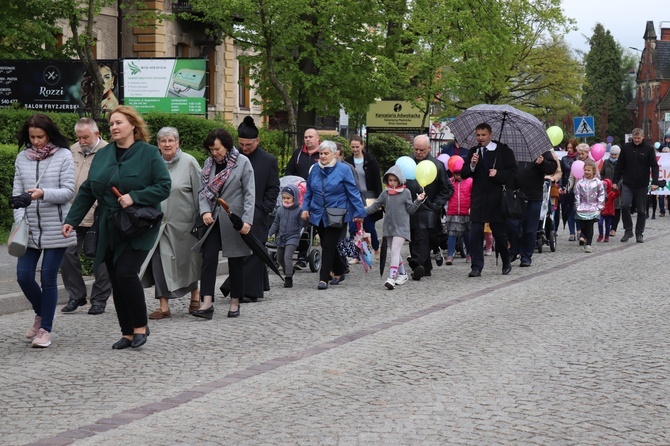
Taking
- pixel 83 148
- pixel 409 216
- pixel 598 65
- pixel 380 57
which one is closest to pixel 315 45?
pixel 380 57

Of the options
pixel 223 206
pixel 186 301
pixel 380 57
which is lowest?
pixel 186 301

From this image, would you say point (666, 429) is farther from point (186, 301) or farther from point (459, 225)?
point (459, 225)

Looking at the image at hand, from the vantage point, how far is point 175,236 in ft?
36.7

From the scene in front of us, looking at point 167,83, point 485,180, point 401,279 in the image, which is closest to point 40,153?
point 401,279

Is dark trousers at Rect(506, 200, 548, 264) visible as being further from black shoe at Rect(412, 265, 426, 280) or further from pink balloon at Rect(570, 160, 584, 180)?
pink balloon at Rect(570, 160, 584, 180)

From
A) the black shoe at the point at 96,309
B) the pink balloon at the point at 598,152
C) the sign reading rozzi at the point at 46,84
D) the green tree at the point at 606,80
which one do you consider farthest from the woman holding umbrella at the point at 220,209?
the green tree at the point at 606,80

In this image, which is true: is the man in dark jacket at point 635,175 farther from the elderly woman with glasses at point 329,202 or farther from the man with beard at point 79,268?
the man with beard at point 79,268

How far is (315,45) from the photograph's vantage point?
109ft

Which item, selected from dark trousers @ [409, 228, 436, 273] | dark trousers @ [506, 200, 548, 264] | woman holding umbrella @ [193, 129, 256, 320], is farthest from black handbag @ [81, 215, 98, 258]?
dark trousers @ [506, 200, 548, 264]

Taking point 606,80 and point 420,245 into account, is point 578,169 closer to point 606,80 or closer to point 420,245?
point 420,245

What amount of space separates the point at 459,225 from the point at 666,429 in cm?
1049

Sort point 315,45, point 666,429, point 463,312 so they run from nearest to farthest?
point 666,429
point 463,312
point 315,45

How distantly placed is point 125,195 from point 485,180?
7.31m

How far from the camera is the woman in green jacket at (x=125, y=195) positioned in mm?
9055
